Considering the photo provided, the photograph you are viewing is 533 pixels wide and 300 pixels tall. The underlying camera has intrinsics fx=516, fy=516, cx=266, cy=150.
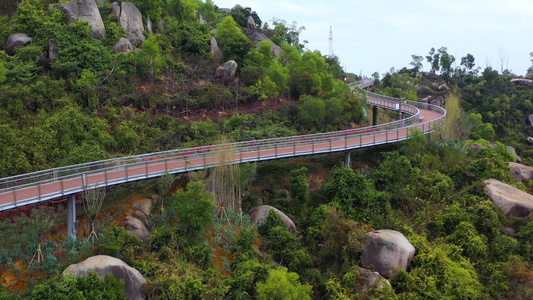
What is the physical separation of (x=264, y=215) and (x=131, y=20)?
30.2 meters

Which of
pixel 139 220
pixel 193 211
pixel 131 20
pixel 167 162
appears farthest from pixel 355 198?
pixel 131 20

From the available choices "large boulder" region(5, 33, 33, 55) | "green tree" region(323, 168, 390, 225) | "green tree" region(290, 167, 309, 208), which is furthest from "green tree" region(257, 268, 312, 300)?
"large boulder" region(5, 33, 33, 55)

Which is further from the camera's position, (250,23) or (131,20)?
(250,23)

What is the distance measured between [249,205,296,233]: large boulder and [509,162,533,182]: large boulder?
72.4 ft

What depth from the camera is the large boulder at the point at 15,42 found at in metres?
45.3

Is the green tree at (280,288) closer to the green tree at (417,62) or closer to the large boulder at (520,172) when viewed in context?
the large boulder at (520,172)

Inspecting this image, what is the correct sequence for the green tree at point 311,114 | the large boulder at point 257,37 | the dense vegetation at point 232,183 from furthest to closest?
the large boulder at point 257,37 < the green tree at point 311,114 < the dense vegetation at point 232,183

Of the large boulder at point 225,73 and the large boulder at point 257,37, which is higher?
the large boulder at point 257,37

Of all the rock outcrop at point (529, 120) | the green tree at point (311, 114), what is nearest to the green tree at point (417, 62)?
the rock outcrop at point (529, 120)

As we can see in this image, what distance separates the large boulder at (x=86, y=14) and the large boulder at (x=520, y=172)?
38.6 m

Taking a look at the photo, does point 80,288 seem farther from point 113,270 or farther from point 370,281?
point 370,281

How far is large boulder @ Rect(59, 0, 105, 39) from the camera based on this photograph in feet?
157

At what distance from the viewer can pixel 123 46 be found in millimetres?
48250

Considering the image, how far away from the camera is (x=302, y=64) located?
2099 inches
